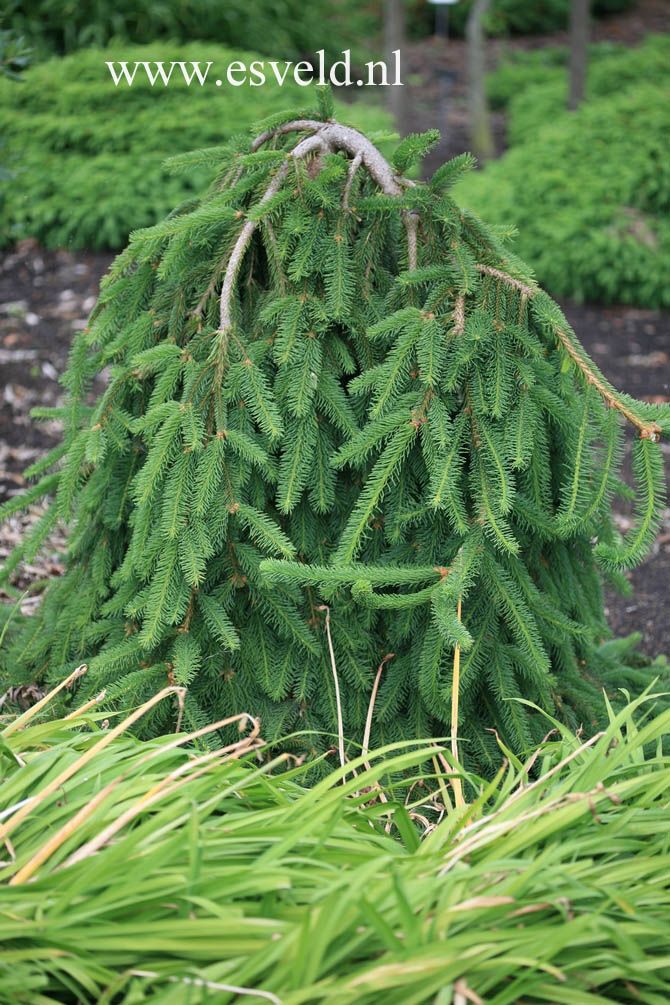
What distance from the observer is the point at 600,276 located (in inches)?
246

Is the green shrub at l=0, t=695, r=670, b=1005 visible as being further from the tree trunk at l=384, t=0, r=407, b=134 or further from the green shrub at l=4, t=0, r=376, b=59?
the green shrub at l=4, t=0, r=376, b=59

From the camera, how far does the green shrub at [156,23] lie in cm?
866

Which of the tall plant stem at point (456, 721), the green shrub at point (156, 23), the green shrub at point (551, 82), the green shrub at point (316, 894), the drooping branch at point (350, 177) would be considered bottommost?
the tall plant stem at point (456, 721)

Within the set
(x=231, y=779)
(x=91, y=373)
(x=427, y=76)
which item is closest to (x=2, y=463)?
(x=91, y=373)

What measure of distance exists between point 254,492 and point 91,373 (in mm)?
624

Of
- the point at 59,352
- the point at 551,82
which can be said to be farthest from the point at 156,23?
the point at 59,352

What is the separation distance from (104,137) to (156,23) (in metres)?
2.95

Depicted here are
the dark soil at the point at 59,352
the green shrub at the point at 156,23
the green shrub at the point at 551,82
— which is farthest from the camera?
the green shrub at the point at 551,82

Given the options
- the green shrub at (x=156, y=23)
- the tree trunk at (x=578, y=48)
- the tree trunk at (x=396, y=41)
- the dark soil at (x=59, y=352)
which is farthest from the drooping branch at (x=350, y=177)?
the tree trunk at (x=578, y=48)

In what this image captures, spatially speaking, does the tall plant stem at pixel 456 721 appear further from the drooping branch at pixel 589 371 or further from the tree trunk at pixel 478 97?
the tree trunk at pixel 478 97

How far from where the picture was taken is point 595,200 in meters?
6.44

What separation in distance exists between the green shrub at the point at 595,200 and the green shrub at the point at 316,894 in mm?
5045

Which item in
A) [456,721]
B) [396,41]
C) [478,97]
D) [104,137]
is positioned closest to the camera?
[456,721]

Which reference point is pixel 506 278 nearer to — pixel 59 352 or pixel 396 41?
pixel 59 352
